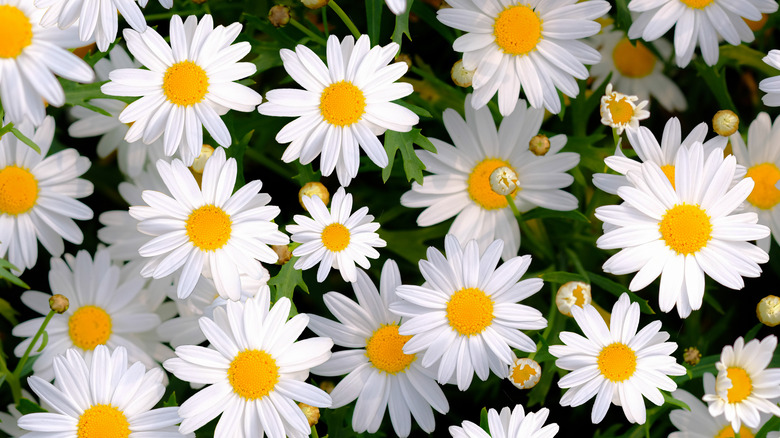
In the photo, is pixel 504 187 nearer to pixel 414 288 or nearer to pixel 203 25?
pixel 414 288

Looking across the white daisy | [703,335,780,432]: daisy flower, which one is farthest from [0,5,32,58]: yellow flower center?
[703,335,780,432]: daisy flower

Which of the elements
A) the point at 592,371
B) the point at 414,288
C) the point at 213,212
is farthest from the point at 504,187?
the point at 213,212

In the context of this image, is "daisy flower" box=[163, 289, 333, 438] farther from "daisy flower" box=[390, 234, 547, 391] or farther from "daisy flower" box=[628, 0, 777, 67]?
"daisy flower" box=[628, 0, 777, 67]

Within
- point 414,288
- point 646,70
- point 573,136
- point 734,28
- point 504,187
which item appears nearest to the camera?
point 414,288

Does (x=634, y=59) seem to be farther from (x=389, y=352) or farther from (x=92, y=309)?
(x=92, y=309)

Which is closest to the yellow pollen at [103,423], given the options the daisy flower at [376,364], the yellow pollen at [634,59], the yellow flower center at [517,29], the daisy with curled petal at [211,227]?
the daisy with curled petal at [211,227]
